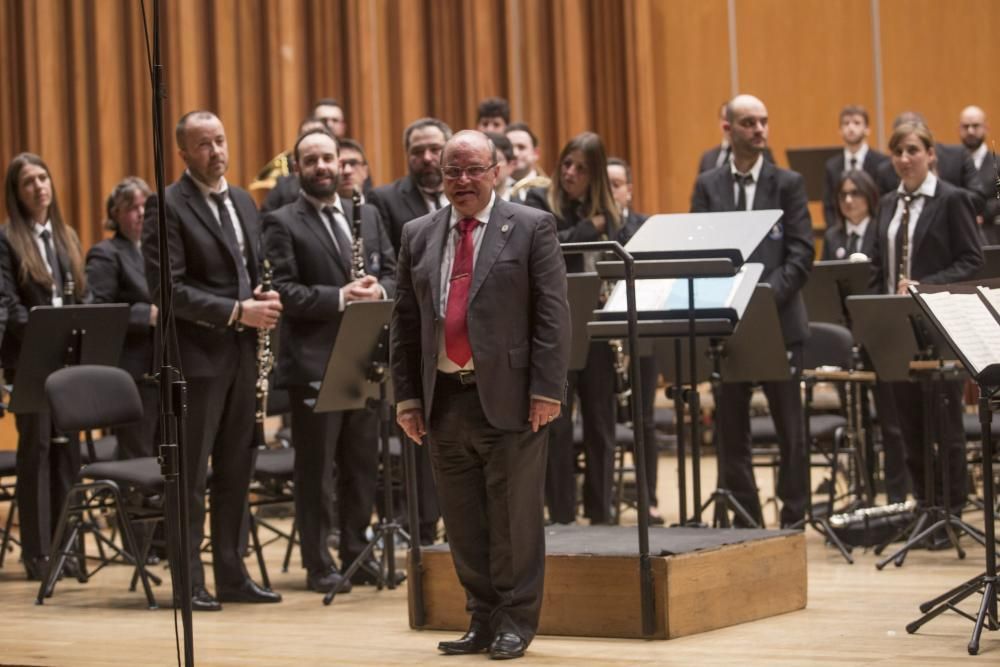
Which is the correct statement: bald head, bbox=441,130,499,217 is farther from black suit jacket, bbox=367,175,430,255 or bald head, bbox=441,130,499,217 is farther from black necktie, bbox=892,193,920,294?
black necktie, bbox=892,193,920,294

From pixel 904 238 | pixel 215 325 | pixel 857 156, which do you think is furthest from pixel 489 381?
pixel 857 156

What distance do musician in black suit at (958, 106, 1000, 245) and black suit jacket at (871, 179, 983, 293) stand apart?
2.55m

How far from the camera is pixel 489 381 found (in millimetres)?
4125

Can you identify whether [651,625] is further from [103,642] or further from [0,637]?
[0,637]

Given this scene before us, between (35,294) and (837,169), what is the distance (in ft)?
16.0

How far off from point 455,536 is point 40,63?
6.03 meters

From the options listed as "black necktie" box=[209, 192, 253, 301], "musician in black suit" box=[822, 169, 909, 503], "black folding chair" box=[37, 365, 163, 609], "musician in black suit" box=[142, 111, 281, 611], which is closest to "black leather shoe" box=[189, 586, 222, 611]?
"musician in black suit" box=[142, 111, 281, 611]

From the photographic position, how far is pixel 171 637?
4.68m

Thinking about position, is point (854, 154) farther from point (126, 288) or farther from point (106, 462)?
point (106, 462)

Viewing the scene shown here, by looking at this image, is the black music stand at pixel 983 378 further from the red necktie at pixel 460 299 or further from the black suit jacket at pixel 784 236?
the black suit jacket at pixel 784 236

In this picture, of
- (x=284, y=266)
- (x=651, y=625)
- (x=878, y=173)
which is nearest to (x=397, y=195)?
(x=284, y=266)

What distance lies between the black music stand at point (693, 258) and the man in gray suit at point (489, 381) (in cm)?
55

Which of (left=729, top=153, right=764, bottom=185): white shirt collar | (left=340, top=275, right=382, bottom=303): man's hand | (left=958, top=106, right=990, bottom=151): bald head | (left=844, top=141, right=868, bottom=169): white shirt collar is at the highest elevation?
(left=958, top=106, right=990, bottom=151): bald head

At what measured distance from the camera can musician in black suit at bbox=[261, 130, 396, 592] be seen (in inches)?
217
